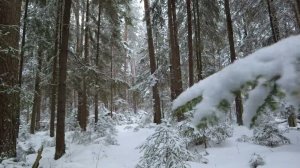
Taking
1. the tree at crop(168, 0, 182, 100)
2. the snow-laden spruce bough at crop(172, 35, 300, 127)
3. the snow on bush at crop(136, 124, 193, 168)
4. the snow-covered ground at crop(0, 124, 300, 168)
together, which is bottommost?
the snow-covered ground at crop(0, 124, 300, 168)

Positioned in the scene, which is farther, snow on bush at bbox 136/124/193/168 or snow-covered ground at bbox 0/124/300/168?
snow-covered ground at bbox 0/124/300/168

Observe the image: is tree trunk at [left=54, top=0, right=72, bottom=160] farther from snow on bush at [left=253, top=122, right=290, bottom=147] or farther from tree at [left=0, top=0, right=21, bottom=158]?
snow on bush at [left=253, top=122, right=290, bottom=147]

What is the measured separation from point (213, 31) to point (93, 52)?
323 inches

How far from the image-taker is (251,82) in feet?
3.70

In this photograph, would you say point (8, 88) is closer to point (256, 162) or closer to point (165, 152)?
point (165, 152)

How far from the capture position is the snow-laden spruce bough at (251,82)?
108 cm

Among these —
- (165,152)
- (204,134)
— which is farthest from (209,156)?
(165,152)

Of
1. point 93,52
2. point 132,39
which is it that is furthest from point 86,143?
point 132,39

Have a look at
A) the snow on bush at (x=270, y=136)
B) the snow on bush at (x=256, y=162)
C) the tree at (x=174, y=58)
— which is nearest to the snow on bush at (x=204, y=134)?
the snow on bush at (x=270, y=136)

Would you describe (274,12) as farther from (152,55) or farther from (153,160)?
(153,160)

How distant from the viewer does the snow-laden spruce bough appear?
1.08 metres

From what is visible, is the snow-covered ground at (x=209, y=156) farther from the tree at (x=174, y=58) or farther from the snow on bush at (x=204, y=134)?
the tree at (x=174, y=58)

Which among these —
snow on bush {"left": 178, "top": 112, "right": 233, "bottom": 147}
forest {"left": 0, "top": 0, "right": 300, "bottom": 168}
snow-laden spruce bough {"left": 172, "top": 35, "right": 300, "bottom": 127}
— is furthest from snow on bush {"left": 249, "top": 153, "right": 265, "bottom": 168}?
snow-laden spruce bough {"left": 172, "top": 35, "right": 300, "bottom": 127}

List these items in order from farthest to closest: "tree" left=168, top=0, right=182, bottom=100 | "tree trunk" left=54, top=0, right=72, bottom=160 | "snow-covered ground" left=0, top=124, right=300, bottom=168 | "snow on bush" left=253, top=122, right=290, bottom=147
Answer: "tree" left=168, top=0, right=182, bottom=100
"tree trunk" left=54, top=0, right=72, bottom=160
"snow on bush" left=253, top=122, right=290, bottom=147
"snow-covered ground" left=0, top=124, right=300, bottom=168
